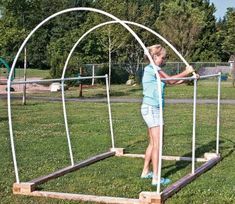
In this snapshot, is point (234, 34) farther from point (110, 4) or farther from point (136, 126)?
point (136, 126)

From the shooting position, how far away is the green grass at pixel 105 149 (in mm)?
7875

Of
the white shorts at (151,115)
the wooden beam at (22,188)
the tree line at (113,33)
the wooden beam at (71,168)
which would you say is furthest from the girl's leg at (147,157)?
the tree line at (113,33)

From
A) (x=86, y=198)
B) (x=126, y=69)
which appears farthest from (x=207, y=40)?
(x=86, y=198)

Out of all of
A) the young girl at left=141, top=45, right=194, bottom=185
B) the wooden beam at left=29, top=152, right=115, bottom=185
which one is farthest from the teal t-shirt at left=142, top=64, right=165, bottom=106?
the wooden beam at left=29, top=152, right=115, bottom=185

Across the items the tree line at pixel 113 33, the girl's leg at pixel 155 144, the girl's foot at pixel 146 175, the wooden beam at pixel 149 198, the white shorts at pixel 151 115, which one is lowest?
the girl's foot at pixel 146 175

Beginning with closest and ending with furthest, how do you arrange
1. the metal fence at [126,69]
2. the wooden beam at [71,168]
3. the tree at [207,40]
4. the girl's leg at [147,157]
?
the wooden beam at [71,168]
the girl's leg at [147,157]
the metal fence at [126,69]
the tree at [207,40]

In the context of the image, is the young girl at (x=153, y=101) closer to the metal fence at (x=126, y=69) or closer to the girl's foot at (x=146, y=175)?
the girl's foot at (x=146, y=175)

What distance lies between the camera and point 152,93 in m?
8.12

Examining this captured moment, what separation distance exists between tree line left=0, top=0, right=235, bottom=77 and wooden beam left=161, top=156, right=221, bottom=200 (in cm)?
1812

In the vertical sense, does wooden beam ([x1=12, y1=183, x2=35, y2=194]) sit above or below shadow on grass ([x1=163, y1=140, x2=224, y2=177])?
above

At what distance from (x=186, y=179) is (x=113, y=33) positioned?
119ft

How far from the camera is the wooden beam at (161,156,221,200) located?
23.9 ft

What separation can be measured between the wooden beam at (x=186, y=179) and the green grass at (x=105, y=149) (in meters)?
0.09

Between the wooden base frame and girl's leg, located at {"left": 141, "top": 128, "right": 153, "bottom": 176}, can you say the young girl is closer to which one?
girl's leg, located at {"left": 141, "top": 128, "right": 153, "bottom": 176}
